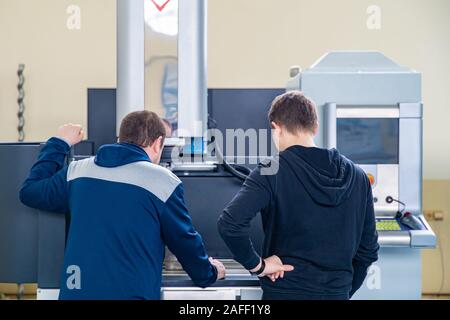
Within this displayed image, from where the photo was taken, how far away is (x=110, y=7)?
4.41 metres

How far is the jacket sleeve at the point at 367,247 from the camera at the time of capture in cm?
179

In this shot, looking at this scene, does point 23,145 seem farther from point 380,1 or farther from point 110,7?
point 380,1

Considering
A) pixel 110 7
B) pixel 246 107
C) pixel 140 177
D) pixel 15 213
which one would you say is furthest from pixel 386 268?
pixel 110 7

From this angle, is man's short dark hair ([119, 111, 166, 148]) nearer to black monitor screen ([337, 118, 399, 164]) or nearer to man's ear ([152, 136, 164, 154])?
man's ear ([152, 136, 164, 154])

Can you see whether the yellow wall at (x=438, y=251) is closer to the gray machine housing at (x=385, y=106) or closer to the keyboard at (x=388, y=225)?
the gray machine housing at (x=385, y=106)

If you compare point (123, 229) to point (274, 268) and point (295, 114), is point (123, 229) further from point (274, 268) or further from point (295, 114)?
point (295, 114)

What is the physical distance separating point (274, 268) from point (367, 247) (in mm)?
315

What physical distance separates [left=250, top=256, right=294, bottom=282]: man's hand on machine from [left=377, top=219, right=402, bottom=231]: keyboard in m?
0.95

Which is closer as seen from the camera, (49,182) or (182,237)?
(182,237)

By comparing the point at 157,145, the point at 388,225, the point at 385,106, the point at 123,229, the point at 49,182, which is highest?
the point at 385,106

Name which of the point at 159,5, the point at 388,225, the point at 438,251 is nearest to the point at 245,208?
the point at 159,5

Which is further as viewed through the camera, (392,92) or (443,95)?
(443,95)

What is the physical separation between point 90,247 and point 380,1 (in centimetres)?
331

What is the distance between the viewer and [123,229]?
1697 millimetres
